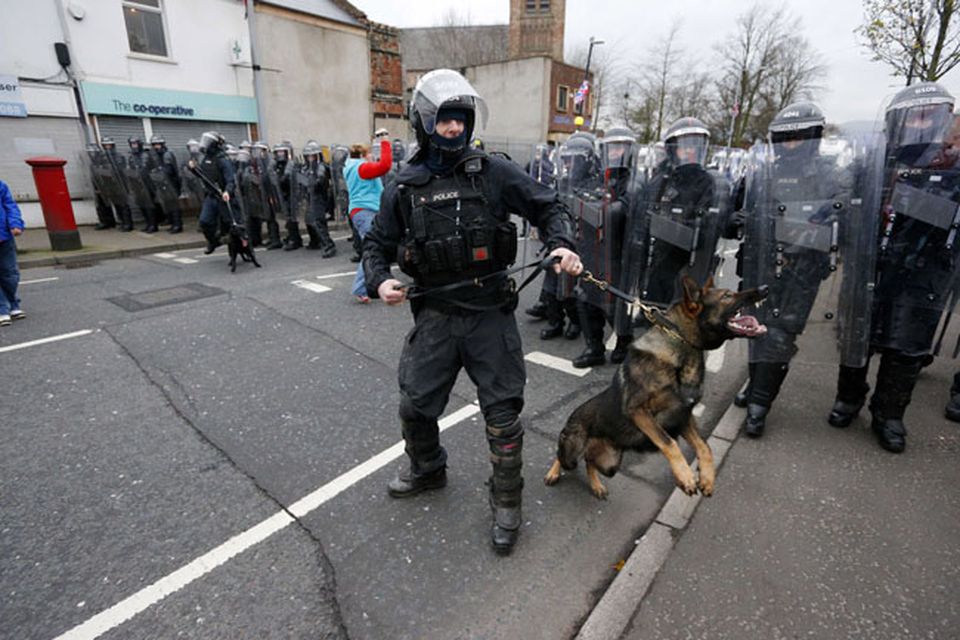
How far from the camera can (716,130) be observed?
32.8 meters

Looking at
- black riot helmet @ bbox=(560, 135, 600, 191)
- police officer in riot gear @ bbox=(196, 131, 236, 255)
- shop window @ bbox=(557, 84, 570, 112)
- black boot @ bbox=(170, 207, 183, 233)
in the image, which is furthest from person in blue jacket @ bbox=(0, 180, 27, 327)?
shop window @ bbox=(557, 84, 570, 112)

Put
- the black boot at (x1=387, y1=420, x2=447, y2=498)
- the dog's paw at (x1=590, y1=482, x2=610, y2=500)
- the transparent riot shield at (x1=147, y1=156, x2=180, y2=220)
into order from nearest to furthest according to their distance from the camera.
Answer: the black boot at (x1=387, y1=420, x2=447, y2=498), the dog's paw at (x1=590, y1=482, x2=610, y2=500), the transparent riot shield at (x1=147, y1=156, x2=180, y2=220)

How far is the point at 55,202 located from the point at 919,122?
39.7 ft

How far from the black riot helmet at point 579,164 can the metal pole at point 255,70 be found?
13428 mm

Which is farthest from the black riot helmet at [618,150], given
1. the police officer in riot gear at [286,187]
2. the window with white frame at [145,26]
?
the window with white frame at [145,26]

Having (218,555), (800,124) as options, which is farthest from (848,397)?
(218,555)

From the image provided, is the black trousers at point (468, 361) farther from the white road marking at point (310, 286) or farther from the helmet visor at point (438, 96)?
the white road marking at point (310, 286)

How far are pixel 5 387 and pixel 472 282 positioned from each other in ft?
13.8

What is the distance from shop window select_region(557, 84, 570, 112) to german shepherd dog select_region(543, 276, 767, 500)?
35.7 meters

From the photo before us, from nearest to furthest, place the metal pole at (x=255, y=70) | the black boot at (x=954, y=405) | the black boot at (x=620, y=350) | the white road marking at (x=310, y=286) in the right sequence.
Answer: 1. the black boot at (x=954, y=405)
2. the black boot at (x=620, y=350)
3. the white road marking at (x=310, y=286)
4. the metal pole at (x=255, y=70)

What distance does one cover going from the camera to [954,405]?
3.65 metres

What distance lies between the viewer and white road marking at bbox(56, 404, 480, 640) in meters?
1.97

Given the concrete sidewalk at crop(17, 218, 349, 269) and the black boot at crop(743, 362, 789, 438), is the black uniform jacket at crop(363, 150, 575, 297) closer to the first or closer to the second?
the black boot at crop(743, 362, 789, 438)

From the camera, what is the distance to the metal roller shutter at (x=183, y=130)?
13.3 m
